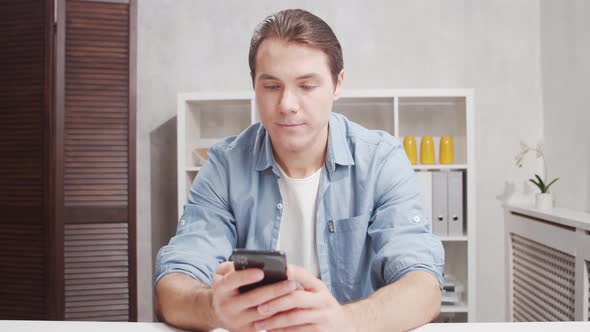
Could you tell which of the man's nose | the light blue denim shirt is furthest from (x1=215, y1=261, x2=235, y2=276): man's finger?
the man's nose

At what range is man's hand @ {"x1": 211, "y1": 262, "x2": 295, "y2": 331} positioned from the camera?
73 cm

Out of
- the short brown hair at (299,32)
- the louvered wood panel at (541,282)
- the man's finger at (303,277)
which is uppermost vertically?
the short brown hair at (299,32)

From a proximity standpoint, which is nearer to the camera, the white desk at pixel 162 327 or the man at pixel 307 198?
the white desk at pixel 162 327

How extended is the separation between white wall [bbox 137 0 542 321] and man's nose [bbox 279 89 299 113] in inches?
72.3

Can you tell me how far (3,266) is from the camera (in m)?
2.55

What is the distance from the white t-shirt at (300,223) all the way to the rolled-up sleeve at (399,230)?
7.0 inches

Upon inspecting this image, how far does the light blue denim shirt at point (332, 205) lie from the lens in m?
1.26

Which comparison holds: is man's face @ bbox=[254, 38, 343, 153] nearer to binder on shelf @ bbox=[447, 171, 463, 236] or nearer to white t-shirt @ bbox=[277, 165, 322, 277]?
white t-shirt @ bbox=[277, 165, 322, 277]

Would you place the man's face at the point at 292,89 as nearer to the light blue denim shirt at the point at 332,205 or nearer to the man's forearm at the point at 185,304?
the light blue denim shirt at the point at 332,205

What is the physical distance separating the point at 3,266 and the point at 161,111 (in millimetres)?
1281

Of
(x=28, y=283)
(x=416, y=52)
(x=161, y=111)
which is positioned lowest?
(x=28, y=283)

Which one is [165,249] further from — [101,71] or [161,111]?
[161,111]

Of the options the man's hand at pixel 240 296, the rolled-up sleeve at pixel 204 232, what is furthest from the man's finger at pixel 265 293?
the rolled-up sleeve at pixel 204 232

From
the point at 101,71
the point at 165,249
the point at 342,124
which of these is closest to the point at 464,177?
the point at 342,124
